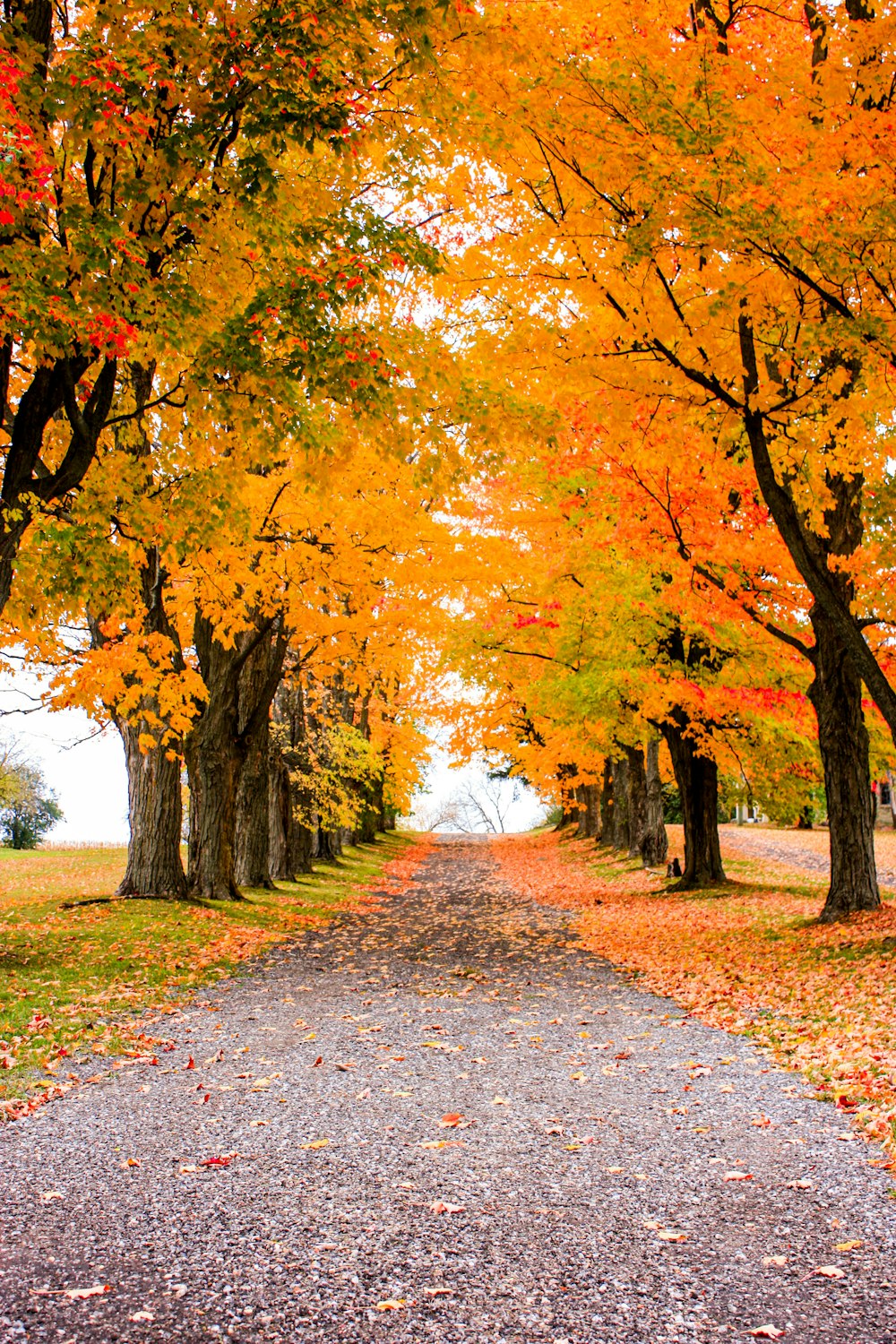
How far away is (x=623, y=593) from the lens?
13969mm

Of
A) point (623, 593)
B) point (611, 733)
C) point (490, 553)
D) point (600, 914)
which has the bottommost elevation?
point (600, 914)

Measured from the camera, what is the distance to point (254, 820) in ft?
57.4

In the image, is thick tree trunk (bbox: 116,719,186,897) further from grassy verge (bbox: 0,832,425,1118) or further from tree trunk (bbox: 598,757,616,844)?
tree trunk (bbox: 598,757,616,844)

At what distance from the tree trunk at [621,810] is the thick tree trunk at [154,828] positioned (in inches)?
647

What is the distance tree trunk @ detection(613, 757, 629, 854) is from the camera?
1096 inches

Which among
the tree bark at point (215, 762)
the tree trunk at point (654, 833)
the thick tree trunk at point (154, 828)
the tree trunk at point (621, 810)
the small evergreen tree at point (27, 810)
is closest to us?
the thick tree trunk at point (154, 828)

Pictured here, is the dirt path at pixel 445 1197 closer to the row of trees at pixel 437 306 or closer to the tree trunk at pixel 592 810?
the row of trees at pixel 437 306

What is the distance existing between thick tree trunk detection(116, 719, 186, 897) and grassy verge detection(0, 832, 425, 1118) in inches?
18.6

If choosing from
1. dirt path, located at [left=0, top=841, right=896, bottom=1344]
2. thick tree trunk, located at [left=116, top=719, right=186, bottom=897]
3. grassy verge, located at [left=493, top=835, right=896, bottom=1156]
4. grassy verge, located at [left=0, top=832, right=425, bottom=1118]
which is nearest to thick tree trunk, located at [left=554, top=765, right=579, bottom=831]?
grassy verge, located at [left=493, top=835, right=896, bottom=1156]

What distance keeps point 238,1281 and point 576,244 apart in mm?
7880

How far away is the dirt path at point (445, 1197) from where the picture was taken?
298 centimetres

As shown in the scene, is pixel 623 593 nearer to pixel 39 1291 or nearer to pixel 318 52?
pixel 318 52

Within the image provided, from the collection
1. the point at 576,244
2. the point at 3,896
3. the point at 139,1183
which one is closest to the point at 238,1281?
the point at 139,1183

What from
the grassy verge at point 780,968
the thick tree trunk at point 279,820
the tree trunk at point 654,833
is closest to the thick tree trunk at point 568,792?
the tree trunk at point 654,833
